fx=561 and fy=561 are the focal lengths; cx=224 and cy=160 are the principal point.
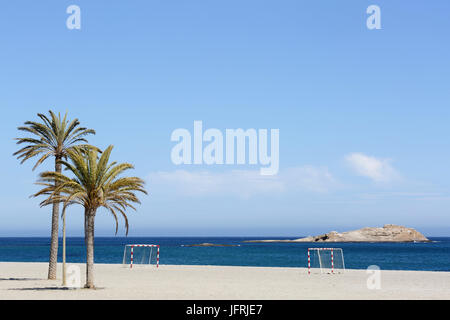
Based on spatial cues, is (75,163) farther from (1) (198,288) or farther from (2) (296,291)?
(2) (296,291)

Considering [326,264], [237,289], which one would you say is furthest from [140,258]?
[237,289]

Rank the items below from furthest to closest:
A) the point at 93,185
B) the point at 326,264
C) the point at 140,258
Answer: the point at 140,258, the point at 326,264, the point at 93,185

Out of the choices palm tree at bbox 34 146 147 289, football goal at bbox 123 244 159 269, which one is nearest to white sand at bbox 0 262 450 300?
palm tree at bbox 34 146 147 289

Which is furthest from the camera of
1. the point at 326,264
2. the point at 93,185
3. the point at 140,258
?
the point at 140,258

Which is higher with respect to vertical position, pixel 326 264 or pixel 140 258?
pixel 326 264

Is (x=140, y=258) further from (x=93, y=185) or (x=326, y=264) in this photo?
(x=93, y=185)

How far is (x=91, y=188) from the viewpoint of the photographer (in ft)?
91.7

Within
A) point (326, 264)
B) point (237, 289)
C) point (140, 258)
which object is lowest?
point (140, 258)

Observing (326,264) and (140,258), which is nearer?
(326,264)

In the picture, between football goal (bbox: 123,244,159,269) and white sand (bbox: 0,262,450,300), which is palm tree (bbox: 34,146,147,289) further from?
football goal (bbox: 123,244,159,269)
